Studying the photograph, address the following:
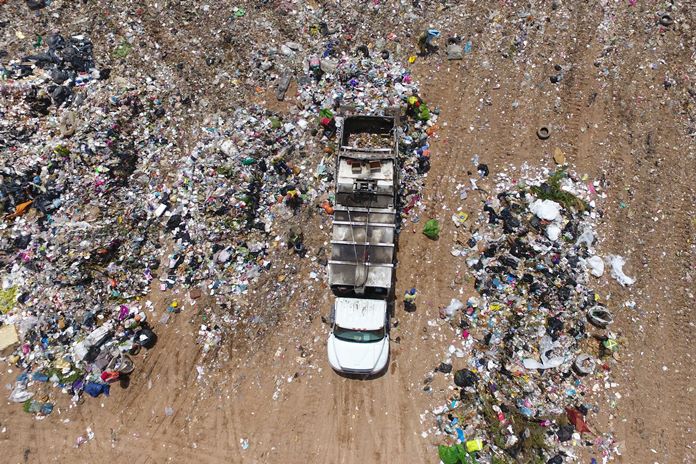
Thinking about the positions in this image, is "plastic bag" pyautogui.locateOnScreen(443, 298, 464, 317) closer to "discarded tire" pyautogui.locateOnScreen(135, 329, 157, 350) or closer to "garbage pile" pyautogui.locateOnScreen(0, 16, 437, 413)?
"garbage pile" pyautogui.locateOnScreen(0, 16, 437, 413)

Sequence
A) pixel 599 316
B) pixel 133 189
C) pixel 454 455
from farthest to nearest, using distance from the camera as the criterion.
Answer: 1. pixel 133 189
2. pixel 599 316
3. pixel 454 455

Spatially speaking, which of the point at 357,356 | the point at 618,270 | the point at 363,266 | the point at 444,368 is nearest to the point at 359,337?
the point at 357,356

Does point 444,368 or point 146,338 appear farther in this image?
point 146,338

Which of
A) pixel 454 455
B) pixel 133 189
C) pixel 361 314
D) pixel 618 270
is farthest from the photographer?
pixel 133 189

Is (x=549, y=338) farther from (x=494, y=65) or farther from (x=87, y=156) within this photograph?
(x=87, y=156)

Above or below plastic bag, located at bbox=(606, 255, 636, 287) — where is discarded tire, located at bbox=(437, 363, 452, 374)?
below

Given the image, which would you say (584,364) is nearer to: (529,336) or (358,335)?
(529,336)

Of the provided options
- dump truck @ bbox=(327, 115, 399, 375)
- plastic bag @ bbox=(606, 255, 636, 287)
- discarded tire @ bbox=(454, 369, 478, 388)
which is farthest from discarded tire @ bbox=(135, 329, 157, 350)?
plastic bag @ bbox=(606, 255, 636, 287)
